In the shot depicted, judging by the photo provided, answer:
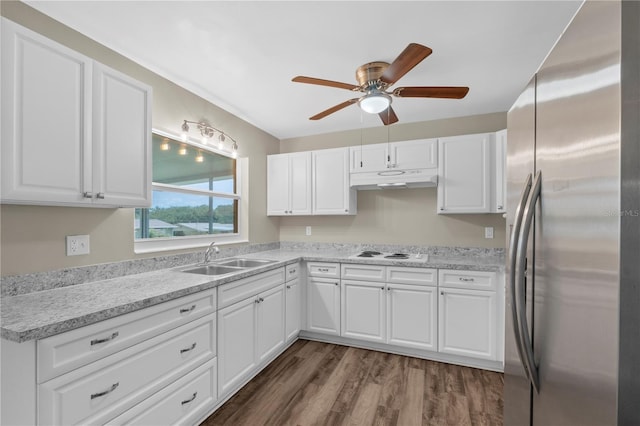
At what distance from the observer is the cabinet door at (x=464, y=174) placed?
9.36 ft

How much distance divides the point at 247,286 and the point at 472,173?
2357mm

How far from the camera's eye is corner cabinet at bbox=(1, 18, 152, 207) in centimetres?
130

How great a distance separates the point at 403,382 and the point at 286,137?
3.17m

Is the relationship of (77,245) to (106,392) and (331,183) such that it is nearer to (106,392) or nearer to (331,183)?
(106,392)

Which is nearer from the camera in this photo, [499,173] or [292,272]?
[499,173]

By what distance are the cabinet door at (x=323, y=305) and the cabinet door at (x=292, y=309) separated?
13 cm

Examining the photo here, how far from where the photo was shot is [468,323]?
8.49ft

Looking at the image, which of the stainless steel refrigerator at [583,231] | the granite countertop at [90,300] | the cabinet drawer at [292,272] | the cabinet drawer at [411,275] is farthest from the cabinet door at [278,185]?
the stainless steel refrigerator at [583,231]

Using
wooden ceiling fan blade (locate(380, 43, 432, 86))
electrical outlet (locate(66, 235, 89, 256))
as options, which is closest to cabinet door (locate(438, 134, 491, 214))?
wooden ceiling fan blade (locate(380, 43, 432, 86))

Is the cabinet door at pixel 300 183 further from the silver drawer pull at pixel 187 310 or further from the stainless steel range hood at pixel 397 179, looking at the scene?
the silver drawer pull at pixel 187 310

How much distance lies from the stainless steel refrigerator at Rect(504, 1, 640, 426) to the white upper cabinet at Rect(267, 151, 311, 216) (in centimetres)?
272

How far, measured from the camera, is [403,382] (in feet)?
7.75

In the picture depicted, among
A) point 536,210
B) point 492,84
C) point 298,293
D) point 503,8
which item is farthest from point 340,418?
point 492,84

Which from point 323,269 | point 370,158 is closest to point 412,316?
point 323,269
